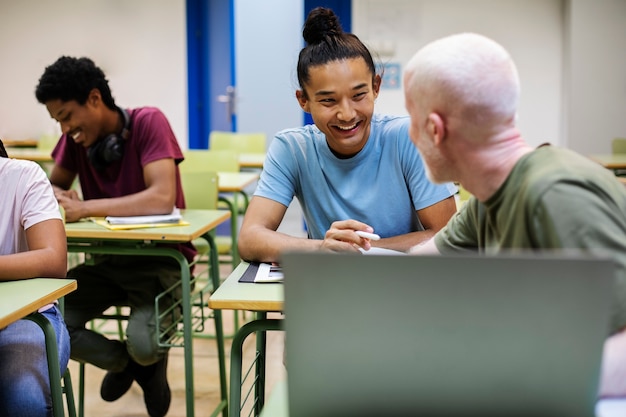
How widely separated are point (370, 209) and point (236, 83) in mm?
5155

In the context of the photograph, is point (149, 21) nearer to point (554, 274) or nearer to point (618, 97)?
point (618, 97)

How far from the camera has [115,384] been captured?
2912 mm

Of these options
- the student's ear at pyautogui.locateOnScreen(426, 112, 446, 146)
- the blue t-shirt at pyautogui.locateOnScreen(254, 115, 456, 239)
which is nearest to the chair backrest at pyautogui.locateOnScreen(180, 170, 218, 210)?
the blue t-shirt at pyautogui.locateOnScreen(254, 115, 456, 239)

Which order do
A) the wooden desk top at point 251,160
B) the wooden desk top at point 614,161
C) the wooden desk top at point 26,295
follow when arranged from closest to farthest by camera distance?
the wooden desk top at point 26,295
the wooden desk top at point 614,161
the wooden desk top at point 251,160

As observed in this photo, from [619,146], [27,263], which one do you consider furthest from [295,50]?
[27,263]

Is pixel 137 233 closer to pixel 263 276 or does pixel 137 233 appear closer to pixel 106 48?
pixel 263 276

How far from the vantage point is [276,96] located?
7141mm

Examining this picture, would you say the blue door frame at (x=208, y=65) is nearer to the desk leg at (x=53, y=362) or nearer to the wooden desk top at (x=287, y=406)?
the desk leg at (x=53, y=362)

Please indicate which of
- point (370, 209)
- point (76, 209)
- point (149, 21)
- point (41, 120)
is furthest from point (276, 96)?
point (370, 209)

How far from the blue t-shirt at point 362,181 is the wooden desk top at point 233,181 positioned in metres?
1.41

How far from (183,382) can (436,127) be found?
2506 millimetres

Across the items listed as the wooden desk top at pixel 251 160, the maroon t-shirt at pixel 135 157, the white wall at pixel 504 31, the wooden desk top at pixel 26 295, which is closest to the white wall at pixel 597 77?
the white wall at pixel 504 31

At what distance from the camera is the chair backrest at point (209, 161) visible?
414cm

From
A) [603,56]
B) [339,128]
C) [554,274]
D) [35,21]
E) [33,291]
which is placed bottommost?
[33,291]
